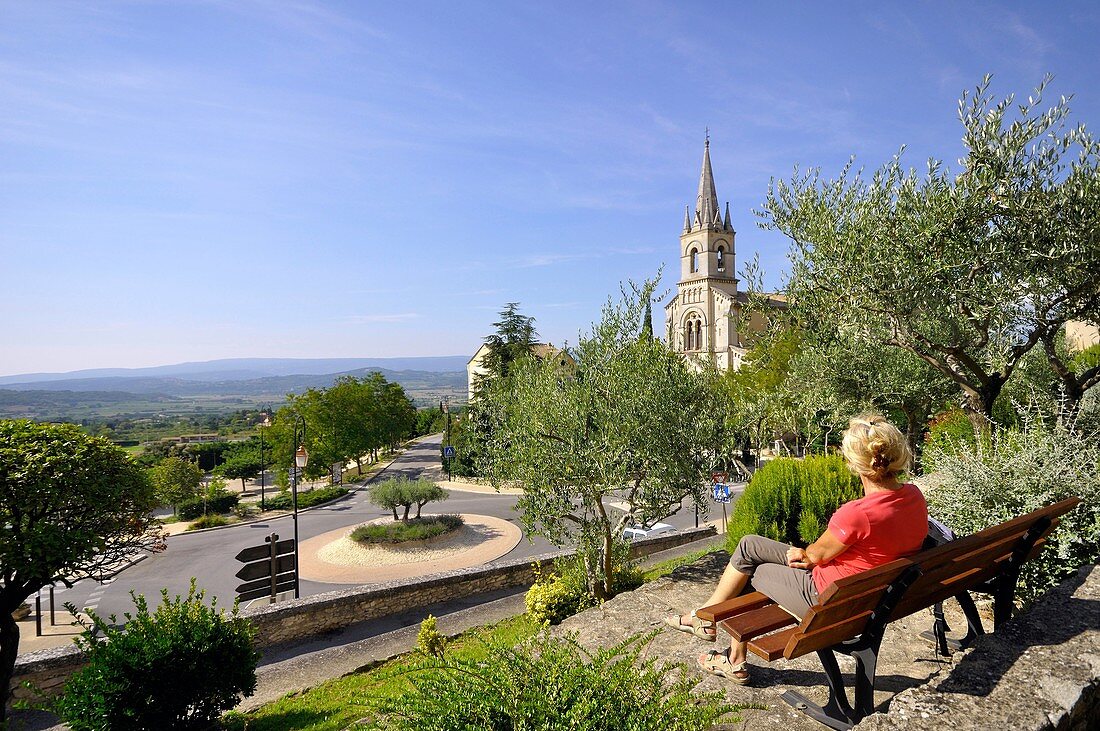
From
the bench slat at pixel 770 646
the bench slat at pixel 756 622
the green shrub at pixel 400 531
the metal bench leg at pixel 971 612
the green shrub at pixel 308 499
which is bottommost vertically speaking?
the green shrub at pixel 308 499

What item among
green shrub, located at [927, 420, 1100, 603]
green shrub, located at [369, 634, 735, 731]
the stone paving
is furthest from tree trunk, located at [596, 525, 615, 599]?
green shrub, located at [369, 634, 735, 731]

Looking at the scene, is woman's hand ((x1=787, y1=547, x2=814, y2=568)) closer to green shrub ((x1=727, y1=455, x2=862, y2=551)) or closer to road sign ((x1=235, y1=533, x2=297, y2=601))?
green shrub ((x1=727, y1=455, x2=862, y2=551))

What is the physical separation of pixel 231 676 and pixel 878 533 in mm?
6051

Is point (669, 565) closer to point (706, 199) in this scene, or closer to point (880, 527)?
point (880, 527)

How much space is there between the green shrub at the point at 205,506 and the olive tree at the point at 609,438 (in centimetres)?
2785

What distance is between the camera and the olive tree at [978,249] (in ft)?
23.5

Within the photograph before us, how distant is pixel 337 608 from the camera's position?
29.3 ft

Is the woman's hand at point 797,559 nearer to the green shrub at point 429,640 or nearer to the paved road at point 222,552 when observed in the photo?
the green shrub at point 429,640

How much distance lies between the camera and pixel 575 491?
859cm

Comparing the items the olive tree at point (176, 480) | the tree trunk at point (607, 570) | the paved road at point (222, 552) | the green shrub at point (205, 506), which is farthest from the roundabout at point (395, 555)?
the olive tree at point (176, 480)

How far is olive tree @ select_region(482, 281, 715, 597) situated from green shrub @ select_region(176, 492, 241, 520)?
1097 inches

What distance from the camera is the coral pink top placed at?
3.20 metres

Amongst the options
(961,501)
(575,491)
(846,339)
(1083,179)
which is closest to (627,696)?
(961,501)

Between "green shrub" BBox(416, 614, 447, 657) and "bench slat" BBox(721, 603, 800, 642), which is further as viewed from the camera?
"green shrub" BBox(416, 614, 447, 657)
